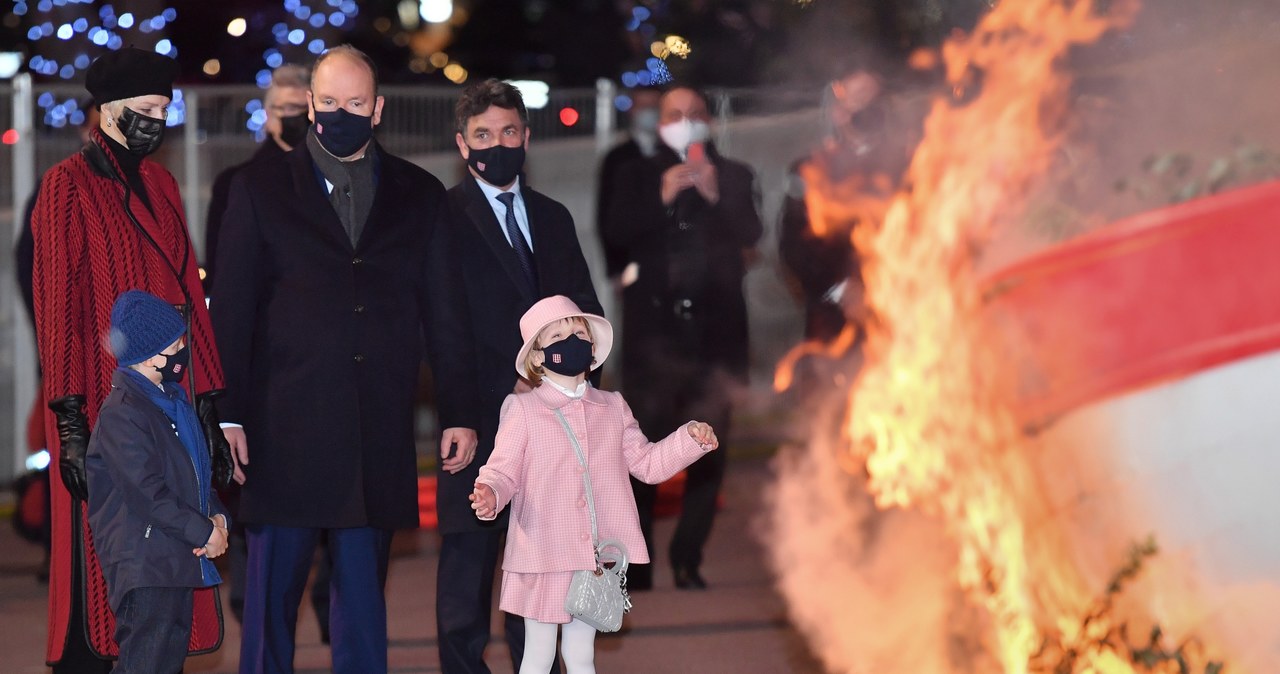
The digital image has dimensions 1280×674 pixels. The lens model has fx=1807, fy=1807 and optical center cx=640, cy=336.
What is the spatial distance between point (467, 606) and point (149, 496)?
1.41 m

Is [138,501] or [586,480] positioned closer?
[138,501]

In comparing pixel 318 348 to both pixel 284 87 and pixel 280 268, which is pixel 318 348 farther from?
pixel 284 87

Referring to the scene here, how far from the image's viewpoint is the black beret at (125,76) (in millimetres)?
5352

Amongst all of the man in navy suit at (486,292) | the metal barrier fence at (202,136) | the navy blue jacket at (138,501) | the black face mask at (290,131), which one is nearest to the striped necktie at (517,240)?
the man in navy suit at (486,292)

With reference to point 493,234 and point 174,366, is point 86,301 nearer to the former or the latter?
point 174,366

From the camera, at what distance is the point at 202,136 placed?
1156 centimetres

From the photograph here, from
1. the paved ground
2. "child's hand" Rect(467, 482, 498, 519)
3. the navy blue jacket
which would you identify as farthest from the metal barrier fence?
"child's hand" Rect(467, 482, 498, 519)

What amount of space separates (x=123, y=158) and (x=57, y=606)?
1353 millimetres

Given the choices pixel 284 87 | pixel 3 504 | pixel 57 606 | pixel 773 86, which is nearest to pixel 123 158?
pixel 57 606

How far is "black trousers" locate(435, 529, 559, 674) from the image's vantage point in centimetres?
595

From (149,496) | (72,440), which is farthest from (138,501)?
(72,440)

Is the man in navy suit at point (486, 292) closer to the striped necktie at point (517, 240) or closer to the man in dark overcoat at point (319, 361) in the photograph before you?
the striped necktie at point (517, 240)

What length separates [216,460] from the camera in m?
5.45

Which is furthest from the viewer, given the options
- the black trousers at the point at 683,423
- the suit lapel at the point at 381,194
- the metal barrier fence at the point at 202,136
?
the metal barrier fence at the point at 202,136
